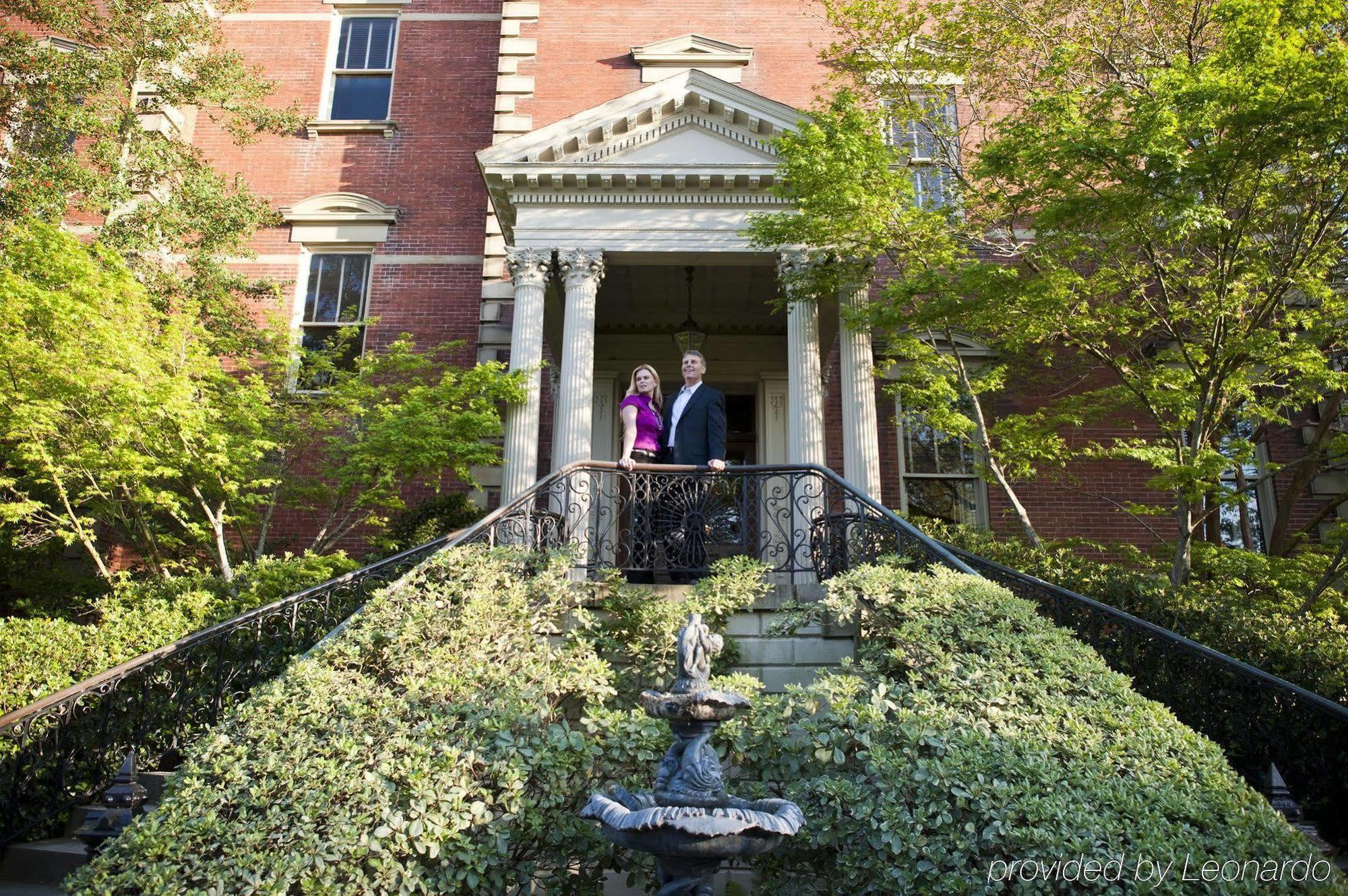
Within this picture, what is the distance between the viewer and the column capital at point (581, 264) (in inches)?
420

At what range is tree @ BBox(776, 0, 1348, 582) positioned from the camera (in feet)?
26.4

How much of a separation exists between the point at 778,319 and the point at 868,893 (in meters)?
10.3

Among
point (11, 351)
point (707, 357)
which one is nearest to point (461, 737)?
point (11, 351)

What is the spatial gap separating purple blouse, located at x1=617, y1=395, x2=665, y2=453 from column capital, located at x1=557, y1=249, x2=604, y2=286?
128 inches

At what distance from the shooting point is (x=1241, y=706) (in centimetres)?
594

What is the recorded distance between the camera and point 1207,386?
373 inches

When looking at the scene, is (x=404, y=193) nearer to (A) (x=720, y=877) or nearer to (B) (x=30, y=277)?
(B) (x=30, y=277)

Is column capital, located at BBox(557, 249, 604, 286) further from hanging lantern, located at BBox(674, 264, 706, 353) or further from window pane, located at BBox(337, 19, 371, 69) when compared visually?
window pane, located at BBox(337, 19, 371, 69)

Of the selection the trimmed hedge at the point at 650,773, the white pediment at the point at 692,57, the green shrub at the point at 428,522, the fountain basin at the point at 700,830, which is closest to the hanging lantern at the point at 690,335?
the green shrub at the point at 428,522

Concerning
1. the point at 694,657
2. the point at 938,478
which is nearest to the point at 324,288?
the point at 938,478

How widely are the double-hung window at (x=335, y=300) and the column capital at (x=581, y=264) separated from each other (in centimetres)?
453

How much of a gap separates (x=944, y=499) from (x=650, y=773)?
952 cm

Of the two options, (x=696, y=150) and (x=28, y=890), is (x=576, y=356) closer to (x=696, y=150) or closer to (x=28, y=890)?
(x=696, y=150)

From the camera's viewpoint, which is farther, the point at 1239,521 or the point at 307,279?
the point at 307,279
